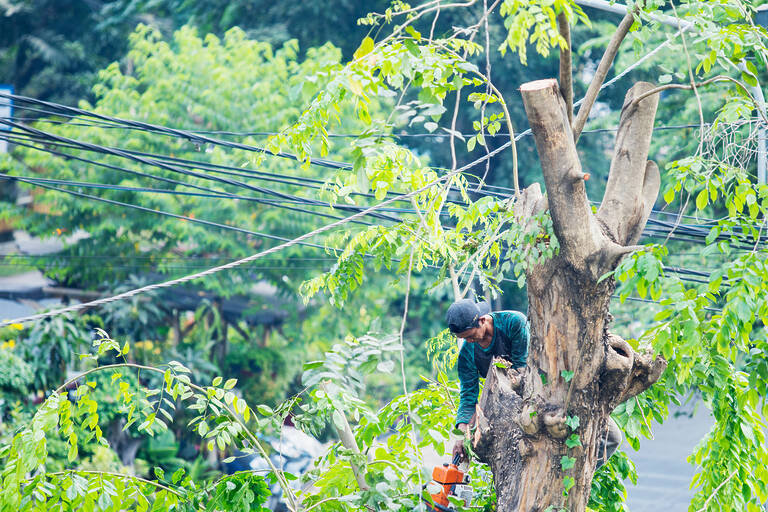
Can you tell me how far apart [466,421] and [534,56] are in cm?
1126

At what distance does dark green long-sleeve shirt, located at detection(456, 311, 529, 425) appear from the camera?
4027mm

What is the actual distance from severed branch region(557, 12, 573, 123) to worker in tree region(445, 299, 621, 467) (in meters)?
1.14

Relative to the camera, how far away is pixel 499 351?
4.10m

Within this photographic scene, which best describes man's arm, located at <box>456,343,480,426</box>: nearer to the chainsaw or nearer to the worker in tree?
the worker in tree

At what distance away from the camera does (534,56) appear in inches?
549

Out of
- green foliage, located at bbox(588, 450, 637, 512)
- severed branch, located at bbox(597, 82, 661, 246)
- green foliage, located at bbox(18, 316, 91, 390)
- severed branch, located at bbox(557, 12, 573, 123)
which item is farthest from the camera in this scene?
green foliage, located at bbox(18, 316, 91, 390)

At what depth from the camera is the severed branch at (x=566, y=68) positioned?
312 centimetres

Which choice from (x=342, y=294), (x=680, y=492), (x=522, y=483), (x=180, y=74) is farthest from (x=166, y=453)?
(x=522, y=483)

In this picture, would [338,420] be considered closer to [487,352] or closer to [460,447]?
[460,447]

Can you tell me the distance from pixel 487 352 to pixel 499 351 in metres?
0.07

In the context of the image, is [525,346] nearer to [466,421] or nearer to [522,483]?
[466,421]

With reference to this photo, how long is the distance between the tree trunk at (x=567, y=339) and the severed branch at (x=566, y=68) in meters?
0.07

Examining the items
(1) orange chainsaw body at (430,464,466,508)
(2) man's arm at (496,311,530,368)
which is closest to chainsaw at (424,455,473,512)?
(1) orange chainsaw body at (430,464,466,508)

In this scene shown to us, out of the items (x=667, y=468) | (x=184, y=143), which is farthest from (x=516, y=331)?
(x=667, y=468)
